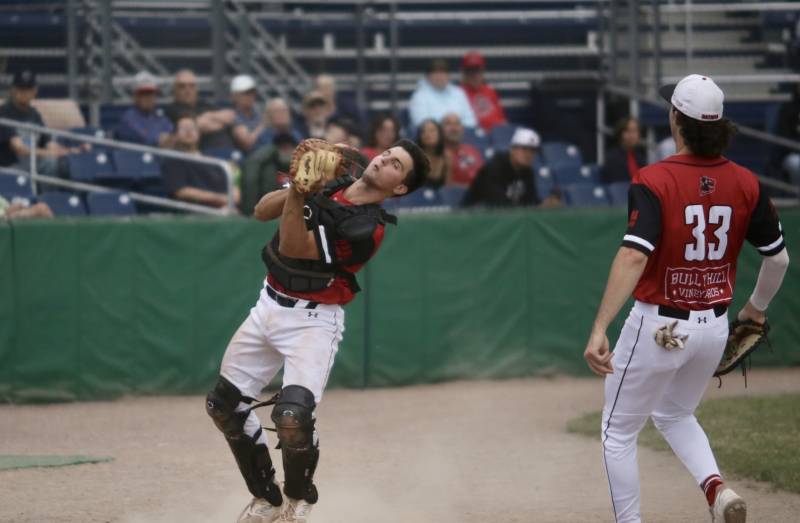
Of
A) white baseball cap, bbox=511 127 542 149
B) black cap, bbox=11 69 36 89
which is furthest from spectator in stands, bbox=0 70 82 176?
white baseball cap, bbox=511 127 542 149

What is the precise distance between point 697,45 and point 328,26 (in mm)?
4815

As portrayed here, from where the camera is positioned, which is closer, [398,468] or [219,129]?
[398,468]

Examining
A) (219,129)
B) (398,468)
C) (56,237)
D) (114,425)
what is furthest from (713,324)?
(219,129)

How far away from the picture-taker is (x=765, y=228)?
219 inches

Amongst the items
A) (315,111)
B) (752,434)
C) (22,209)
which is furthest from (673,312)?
(315,111)

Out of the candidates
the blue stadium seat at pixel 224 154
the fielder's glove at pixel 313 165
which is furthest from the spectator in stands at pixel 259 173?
the fielder's glove at pixel 313 165

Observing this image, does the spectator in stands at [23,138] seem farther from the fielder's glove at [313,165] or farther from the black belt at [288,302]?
the fielder's glove at [313,165]

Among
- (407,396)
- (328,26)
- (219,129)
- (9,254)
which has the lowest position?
(407,396)

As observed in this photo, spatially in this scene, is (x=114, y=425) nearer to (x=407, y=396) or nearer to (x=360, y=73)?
(x=407, y=396)

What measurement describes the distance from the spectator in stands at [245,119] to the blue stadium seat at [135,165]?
928 mm

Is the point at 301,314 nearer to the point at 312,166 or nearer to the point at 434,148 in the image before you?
the point at 312,166

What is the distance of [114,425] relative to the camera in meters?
9.35

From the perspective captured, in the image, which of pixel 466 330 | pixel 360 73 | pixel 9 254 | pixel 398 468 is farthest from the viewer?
pixel 360 73

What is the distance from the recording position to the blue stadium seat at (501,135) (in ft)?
46.3
